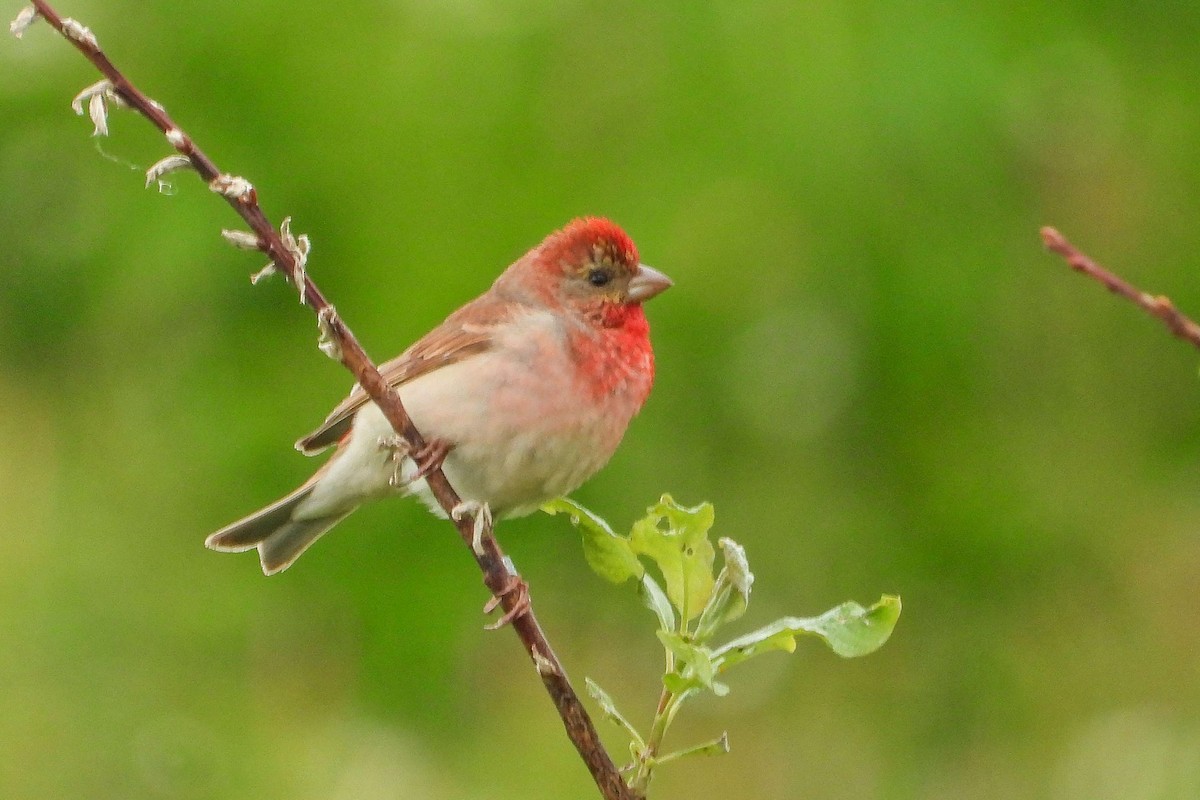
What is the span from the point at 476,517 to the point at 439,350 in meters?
2.13

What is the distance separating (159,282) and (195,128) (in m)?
0.55

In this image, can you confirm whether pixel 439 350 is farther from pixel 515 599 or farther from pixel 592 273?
pixel 515 599

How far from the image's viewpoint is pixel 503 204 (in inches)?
229

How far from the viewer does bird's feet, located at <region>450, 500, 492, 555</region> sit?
3.20 m

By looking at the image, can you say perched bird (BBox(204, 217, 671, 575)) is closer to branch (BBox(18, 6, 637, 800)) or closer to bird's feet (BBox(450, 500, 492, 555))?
bird's feet (BBox(450, 500, 492, 555))

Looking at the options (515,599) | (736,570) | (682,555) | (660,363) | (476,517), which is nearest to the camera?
(736,570)

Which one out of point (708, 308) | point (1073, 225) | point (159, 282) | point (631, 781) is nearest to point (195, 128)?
point (159, 282)

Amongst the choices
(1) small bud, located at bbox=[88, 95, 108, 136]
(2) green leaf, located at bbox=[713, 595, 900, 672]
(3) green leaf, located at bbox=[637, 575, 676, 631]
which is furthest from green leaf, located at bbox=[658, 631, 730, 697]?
(1) small bud, located at bbox=[88, 95, 108, 136]

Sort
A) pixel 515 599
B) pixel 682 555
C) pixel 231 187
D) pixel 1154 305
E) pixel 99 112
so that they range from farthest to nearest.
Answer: pixel 515 599 < pixel 682 555 < pixel 231 187 < pixel 99 112 < pixel 1154 305

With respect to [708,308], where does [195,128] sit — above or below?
above

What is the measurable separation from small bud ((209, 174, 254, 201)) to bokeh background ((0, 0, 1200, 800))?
3.10 m

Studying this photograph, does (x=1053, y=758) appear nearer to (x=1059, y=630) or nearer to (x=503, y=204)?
(x=1059, y=630)

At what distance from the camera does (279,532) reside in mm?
5590

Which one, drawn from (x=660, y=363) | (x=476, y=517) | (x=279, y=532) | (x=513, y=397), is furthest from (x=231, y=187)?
(x=660, y=363)
